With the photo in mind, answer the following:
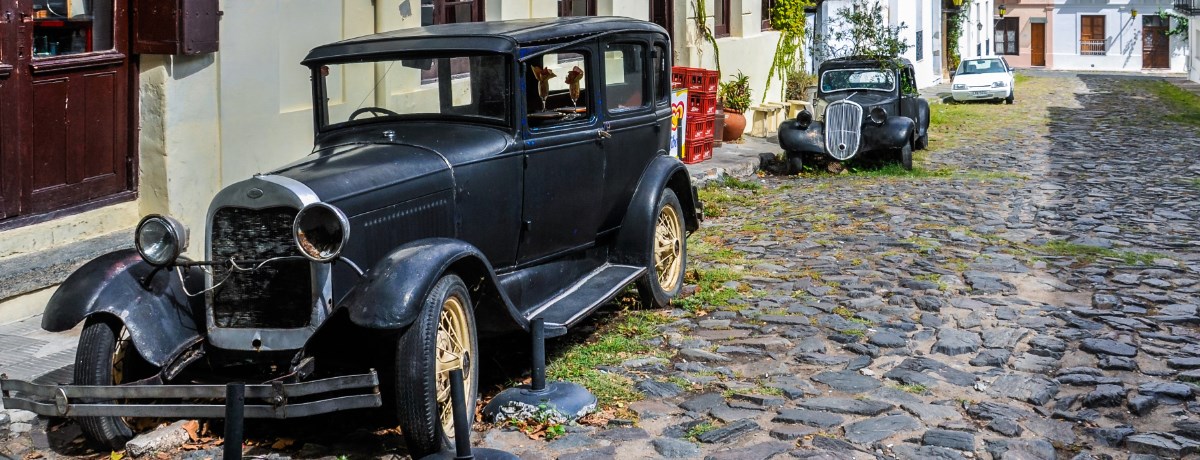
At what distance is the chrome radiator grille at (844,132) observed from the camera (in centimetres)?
1521

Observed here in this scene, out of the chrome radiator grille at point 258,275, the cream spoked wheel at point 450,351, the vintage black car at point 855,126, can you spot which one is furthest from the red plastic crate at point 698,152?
the chrome radiator grille at point 258,275

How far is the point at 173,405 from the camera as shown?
4793 mm

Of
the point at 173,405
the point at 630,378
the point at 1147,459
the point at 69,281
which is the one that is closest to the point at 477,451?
the point at 173,405

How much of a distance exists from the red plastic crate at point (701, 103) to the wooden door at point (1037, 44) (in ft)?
172

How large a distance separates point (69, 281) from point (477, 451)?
1.97 meters

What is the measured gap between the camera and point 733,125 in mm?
17750

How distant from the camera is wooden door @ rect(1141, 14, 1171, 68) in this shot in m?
59.9

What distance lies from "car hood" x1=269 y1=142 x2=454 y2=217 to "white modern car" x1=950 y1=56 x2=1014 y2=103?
27527mm

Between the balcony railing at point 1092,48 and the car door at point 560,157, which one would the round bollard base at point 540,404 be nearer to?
the car door at point 560,157

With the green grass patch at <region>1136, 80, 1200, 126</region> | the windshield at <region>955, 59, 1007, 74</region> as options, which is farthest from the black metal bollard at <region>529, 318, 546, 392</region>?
the windshield at <region>955, 59, 1007, 74</region>

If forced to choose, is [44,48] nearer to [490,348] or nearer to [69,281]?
[69,281]

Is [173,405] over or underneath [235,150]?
underneath

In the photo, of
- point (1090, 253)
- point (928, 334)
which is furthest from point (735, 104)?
point (928, 334)

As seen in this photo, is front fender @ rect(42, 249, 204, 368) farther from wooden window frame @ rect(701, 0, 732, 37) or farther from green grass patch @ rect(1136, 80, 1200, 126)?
green grass patch @ rect(1136, 80, 1200, 126)
